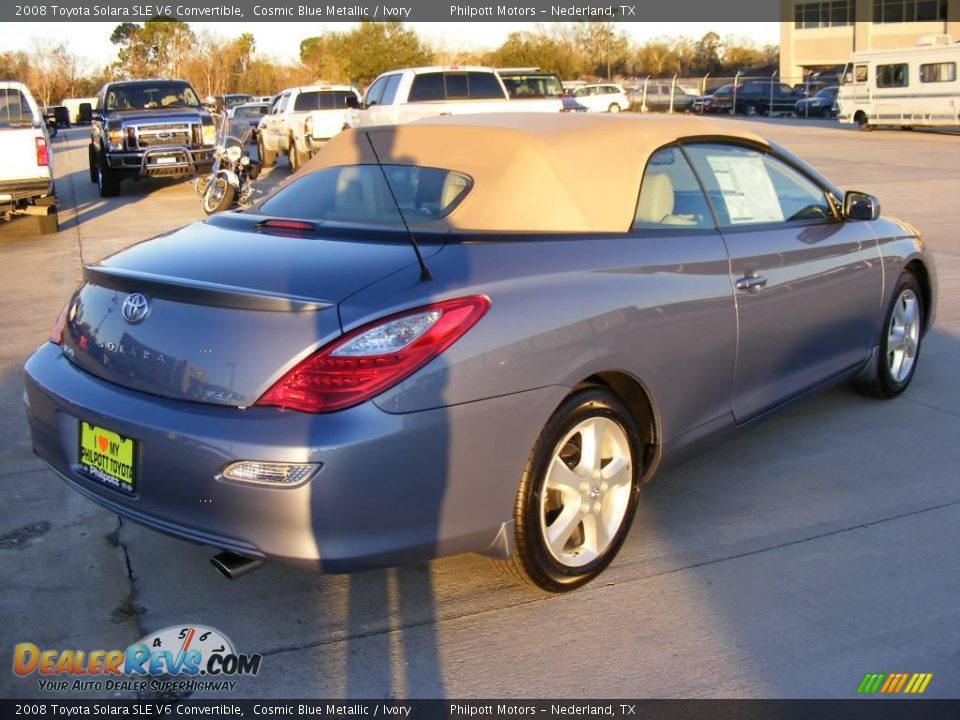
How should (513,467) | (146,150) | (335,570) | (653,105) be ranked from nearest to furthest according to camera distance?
(335,570)
(513,467)
(146,150)
(653,105)

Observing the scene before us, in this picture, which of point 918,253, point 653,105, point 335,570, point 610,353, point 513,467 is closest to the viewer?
point 335,570

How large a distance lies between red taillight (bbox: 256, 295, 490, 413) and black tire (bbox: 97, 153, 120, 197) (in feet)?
54.5

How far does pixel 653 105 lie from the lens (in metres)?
53.0

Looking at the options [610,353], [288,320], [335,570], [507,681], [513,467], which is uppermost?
[288,320]

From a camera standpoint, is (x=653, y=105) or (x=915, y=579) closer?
(x=915, y=579)

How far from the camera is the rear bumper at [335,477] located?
9.57ft

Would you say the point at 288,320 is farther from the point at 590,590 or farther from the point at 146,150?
the point at 146,150

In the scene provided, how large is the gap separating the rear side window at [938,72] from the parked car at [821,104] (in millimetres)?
13164

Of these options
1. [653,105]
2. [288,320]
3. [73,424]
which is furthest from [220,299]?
[653,105]

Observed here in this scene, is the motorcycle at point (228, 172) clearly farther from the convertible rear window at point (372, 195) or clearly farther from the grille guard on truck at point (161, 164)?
the convertible rear window at point (372, 195)

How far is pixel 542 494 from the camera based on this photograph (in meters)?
3.40

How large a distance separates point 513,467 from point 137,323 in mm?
1312

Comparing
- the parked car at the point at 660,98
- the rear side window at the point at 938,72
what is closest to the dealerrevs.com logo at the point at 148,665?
the rear side window at the point at 938,72

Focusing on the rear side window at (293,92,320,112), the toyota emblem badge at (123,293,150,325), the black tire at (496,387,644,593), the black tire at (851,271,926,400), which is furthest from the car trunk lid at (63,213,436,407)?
the rear side window at (293,92,320,112)
